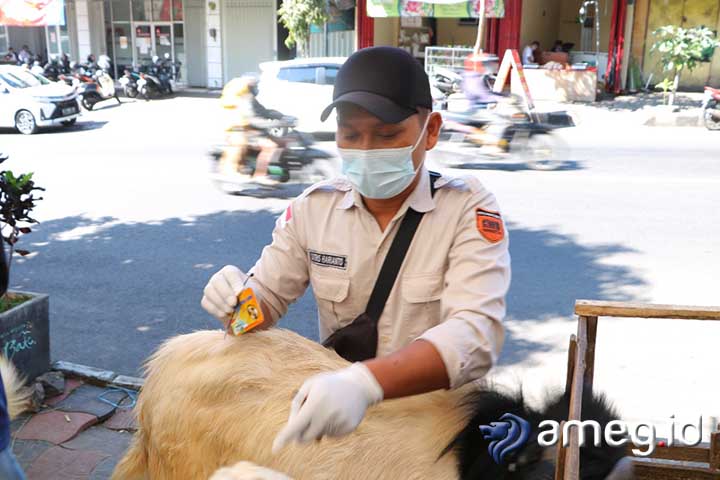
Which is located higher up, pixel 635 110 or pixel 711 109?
pixel 711 109

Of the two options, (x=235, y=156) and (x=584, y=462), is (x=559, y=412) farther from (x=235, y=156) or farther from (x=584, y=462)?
(x=235, y=156)

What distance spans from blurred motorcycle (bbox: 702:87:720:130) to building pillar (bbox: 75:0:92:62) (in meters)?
17.3

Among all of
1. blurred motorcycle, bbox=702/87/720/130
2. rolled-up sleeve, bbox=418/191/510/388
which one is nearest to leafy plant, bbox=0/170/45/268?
rolled-up sleeve, bbox=418/191/510/388

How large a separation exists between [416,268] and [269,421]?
0.53 meters

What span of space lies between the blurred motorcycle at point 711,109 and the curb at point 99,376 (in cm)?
1153

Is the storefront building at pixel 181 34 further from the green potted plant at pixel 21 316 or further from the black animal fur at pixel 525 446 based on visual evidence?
the black animal fur at pixel 525 446

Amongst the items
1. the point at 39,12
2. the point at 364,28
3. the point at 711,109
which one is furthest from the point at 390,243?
the point at 39,12

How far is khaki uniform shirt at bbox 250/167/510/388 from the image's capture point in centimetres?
165

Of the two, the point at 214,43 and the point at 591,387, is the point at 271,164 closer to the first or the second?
the point at 591,387

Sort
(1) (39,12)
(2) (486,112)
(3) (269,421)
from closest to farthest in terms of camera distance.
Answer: (3) (269,421) < (2) (486,112) < (1) (39,12)

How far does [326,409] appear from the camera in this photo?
132cm

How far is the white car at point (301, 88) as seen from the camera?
12.3 meters

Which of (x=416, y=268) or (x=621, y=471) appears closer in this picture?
(x=621, y=471)

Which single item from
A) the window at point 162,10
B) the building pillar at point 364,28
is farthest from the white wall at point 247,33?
the building pillar at point 364,28
